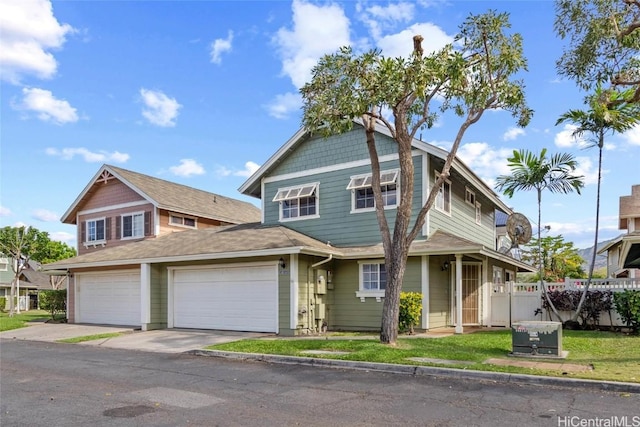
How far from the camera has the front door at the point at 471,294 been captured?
59.3 feet

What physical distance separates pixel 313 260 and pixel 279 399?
30.0ft

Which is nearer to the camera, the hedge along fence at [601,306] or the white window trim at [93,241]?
the hedge along fence at [601,306]

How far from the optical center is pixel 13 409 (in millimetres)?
6973

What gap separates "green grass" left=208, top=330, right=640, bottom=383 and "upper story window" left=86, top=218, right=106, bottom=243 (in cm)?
1410

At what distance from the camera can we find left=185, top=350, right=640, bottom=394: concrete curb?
7.63 m

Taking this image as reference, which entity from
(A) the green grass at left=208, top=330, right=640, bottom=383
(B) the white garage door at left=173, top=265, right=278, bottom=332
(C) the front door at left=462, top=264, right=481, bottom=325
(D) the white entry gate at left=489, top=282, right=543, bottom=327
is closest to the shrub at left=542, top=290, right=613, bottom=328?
(D) the white entry gate at left=489, top=282, right=543, bottom=327

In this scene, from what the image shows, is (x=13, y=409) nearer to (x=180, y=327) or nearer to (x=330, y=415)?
(x=330, y=415)

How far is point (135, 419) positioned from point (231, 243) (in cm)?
1094

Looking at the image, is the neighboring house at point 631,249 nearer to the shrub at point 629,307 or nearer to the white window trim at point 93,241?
the shrub at point 629,307

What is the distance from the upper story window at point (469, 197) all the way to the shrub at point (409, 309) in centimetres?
666

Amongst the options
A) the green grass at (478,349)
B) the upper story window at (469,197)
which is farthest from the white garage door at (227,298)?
the upper story window at (469,197)

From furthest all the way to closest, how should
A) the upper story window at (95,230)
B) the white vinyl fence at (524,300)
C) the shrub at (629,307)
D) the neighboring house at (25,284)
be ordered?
the neighboring house at (25,284) → the upper story window at (95,230) → the white vinyl fence at (524,300) → the shrub at (629,307)

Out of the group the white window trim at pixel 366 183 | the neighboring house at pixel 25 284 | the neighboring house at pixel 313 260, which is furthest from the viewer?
the neighboring house at pixel 25 284

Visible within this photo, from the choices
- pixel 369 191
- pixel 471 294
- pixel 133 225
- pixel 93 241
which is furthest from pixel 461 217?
pixel 93 241
